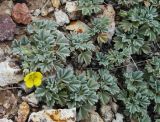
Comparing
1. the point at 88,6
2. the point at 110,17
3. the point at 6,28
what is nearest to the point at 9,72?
the point at 6,28

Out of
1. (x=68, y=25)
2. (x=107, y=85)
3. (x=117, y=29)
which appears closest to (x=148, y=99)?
(x=107, y=85)

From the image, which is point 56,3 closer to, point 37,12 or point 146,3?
point 37,12

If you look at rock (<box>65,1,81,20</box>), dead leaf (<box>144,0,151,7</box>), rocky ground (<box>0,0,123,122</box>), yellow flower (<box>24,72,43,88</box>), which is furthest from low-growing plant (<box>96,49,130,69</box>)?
yellow flower (<box>24,72,43,88</box>)

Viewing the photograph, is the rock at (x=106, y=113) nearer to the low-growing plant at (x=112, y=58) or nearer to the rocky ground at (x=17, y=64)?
the rocky ground at (x=17, y=64)

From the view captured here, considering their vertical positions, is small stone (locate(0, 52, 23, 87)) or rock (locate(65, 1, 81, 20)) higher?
rock (locate(65, 1, 81, 20))

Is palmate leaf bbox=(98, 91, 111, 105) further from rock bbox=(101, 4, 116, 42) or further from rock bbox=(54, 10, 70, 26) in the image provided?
rock bbox=(54, 10, 70, 26)
